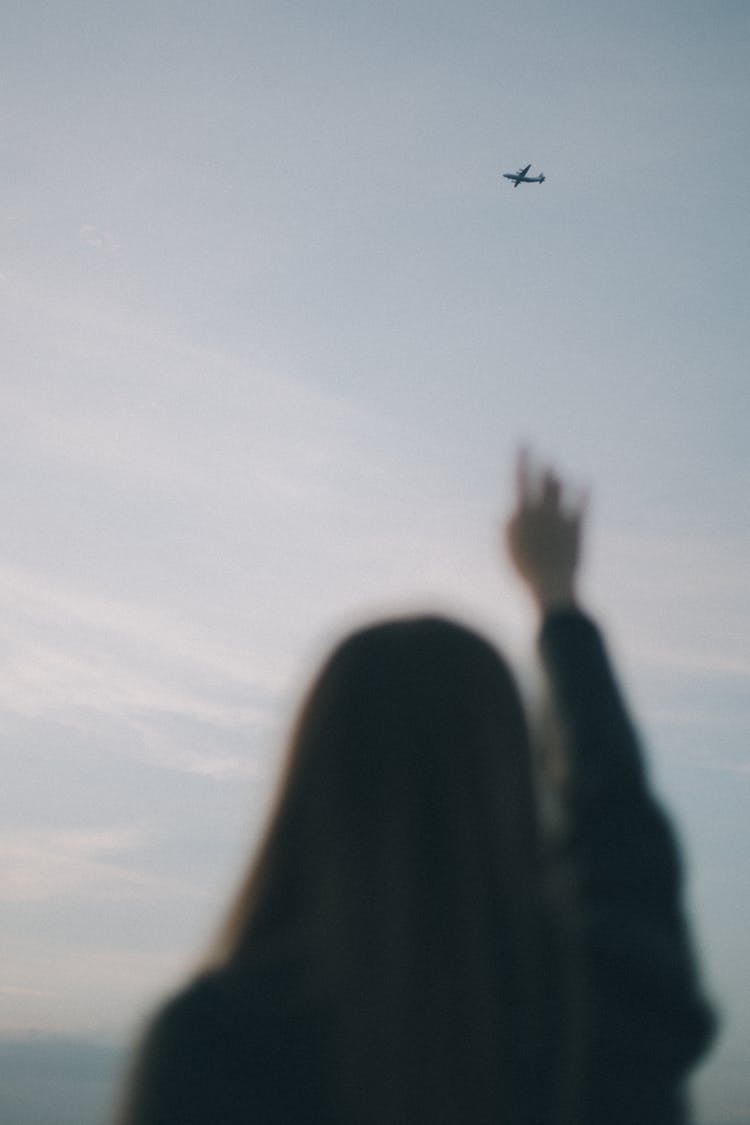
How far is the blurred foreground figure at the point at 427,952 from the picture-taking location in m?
2.70

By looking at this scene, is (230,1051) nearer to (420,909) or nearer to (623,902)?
(420,909)

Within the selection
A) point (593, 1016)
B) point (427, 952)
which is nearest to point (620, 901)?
point (593, 1016)

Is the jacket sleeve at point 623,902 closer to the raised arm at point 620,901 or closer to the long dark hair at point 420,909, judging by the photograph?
the raised arm at point 620,901

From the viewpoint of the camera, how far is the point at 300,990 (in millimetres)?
2758

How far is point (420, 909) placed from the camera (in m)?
2.82

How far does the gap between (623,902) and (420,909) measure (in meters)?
0.73

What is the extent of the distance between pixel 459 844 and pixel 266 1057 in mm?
758

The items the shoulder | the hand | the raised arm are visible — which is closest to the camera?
the shoulder

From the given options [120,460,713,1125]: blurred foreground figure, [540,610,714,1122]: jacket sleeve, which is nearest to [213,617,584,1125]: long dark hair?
[120,460,713,1125]: blurred foreground figure

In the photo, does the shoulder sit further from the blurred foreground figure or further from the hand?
the hand

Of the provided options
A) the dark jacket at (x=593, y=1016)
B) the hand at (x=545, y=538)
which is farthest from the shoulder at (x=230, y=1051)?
the hand at (x=545, y=538)

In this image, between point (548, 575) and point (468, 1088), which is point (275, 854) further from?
point (548, 575)

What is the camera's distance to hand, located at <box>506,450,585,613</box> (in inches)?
177

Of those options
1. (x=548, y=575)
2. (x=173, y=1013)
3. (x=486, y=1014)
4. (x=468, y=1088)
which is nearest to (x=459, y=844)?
(x=486, y=1014)
